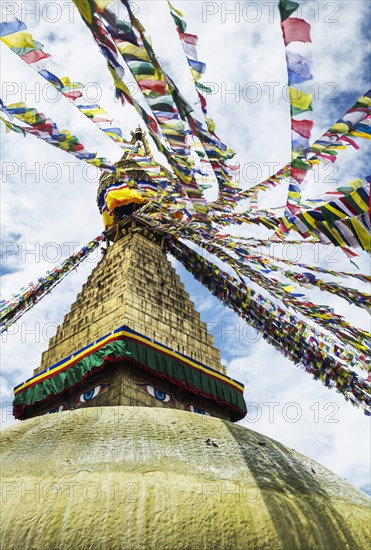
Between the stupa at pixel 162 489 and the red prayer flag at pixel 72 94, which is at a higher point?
the red prayer flag at pixel 72 94

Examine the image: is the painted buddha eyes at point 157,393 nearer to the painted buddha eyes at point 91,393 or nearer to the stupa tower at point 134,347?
the stupa tower at point 134,347

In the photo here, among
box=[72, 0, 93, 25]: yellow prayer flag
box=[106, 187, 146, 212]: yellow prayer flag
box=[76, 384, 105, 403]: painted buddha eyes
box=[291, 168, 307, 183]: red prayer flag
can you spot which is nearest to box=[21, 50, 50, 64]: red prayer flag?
box=[72, 0, 93, 25]: yellow prayer flag

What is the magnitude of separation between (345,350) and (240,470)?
13.0 ft

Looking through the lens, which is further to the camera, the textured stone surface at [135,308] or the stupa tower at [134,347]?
the textured stone surface at [135,308]

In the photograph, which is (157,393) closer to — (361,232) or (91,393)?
(91,393)

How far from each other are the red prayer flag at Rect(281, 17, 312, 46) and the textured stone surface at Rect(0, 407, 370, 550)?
3.10 metres

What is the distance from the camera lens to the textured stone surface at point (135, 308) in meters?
9.55

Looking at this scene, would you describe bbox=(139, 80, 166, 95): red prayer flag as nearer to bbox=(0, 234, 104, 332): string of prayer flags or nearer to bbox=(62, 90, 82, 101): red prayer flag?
bbox=(62, 90, 82, 101): red prayer flag

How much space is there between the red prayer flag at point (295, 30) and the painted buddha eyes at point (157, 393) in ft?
21.2

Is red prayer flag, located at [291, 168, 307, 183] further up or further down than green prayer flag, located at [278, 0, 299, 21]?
further down

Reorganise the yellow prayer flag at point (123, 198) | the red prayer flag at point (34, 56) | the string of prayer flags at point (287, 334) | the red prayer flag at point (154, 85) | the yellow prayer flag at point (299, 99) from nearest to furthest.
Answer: the yellow prayer flag at point (299, 99) < the red prayer flag at point (154, 85) < the red prayer flag at point (34, 56) < the string of prayer flags at point (287, 334) < the yellow prayer flag at point (123, 198)

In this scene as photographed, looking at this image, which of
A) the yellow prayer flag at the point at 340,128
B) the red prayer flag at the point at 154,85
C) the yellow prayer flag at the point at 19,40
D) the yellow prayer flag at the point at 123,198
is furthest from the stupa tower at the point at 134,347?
the yellow prayer flag at the point at 340,128

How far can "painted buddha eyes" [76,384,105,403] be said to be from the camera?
8.52 m

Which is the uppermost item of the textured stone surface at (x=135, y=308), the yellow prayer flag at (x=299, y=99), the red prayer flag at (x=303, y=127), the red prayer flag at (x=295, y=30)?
the red prayer flag at (x=295, y=30)
